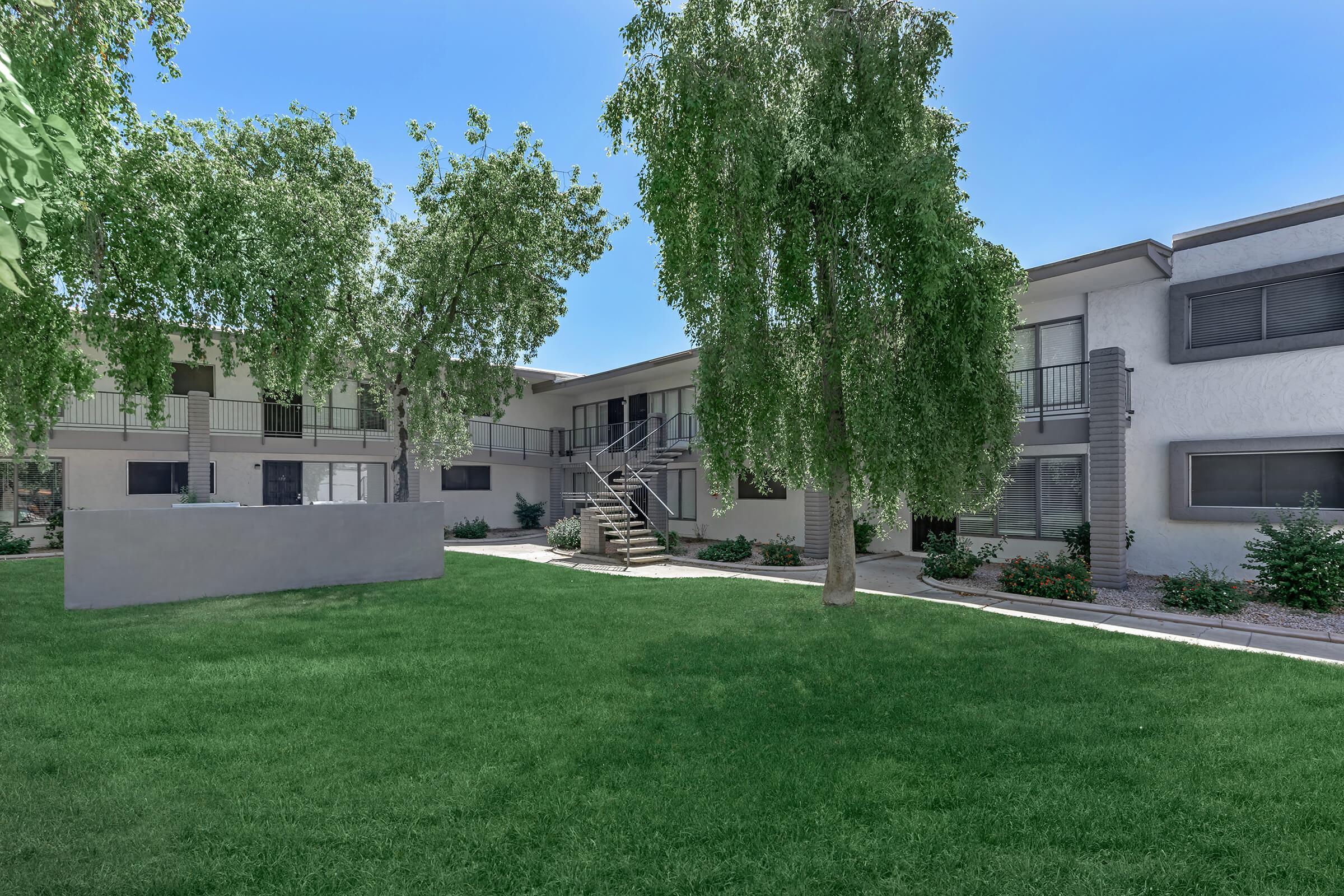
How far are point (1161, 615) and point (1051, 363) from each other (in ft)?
21.3

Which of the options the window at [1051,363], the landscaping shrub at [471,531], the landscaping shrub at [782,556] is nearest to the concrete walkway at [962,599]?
the landscaping shrub at [782,556]

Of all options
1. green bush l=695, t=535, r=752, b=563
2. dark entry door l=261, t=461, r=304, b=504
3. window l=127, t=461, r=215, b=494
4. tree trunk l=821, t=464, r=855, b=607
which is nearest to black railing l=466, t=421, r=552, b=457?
dark entry door l=261, t=461, r=304, b=504

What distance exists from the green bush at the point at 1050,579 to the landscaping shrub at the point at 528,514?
60.9 feet

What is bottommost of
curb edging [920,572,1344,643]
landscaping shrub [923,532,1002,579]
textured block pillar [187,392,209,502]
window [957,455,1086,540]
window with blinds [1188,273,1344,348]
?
curb edging [920,572,1344,643]

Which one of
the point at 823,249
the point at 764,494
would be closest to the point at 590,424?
the point at 764,494

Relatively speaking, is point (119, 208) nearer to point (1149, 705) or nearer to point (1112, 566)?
point (1149, 705)

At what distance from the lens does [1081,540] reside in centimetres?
1359

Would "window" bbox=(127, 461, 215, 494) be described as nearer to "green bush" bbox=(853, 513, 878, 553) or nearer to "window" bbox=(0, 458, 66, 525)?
"window" bbox=(0, 458, 66, 525)

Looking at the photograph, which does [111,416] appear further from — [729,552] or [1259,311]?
[1259,311]

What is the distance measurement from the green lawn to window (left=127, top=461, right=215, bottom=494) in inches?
568

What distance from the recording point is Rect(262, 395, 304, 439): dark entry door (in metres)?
22.3

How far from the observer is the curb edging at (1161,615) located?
901 centimetres

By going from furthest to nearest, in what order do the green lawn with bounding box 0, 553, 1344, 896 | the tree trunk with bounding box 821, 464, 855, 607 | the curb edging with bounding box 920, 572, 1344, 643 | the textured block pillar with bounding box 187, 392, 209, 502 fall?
the textured block pillar with bounding box 187, 392, 209, 502 < the tree trunk with bounding box 821, 464, 855, 607 < the curb edging with bounding box 920, 572, 1344, 643 < the green lawn with bounding box 0, 553, 1344, 896

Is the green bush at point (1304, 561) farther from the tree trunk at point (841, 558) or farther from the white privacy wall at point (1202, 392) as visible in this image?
the tree trunk at point (841, 558)
